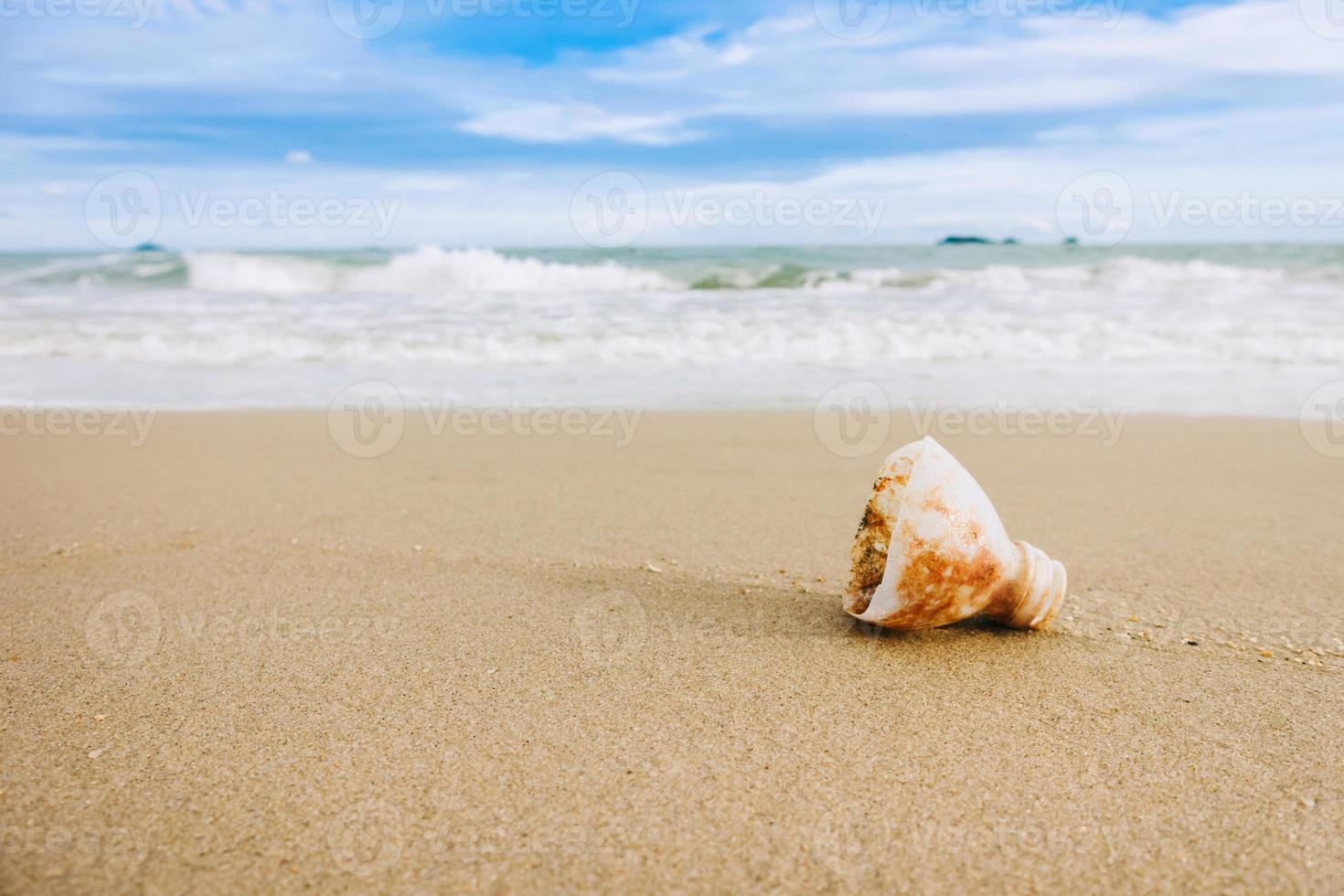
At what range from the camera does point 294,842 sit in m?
1.58

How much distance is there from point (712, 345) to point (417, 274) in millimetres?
15218

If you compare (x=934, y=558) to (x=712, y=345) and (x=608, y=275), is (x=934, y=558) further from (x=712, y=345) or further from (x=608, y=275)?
(x=608, y=275)

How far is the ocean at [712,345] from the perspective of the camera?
736 cm

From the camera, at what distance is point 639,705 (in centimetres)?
209

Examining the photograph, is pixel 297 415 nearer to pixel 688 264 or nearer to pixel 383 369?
pixel 383 369

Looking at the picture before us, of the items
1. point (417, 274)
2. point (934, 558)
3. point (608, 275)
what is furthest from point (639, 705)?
point (417, 274)

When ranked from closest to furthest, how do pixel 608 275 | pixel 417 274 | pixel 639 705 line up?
pixel 639 705, pixel 608 275, pixel 417 274

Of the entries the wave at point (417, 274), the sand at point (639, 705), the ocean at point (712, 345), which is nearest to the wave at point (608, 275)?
the wave at point (417, 274)

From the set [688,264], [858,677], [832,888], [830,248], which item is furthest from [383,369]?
[830,248]

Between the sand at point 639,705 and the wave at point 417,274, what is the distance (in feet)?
55.9

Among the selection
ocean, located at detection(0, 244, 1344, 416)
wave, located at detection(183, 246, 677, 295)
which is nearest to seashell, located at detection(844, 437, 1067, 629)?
ocean, located at detection(0, 244, 1344, 416)

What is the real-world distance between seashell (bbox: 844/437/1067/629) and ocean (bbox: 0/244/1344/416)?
4398mm

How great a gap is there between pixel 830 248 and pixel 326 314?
23.4m

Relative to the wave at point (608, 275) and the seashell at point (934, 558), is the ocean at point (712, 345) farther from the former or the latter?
the seashell at point (934, 558)
